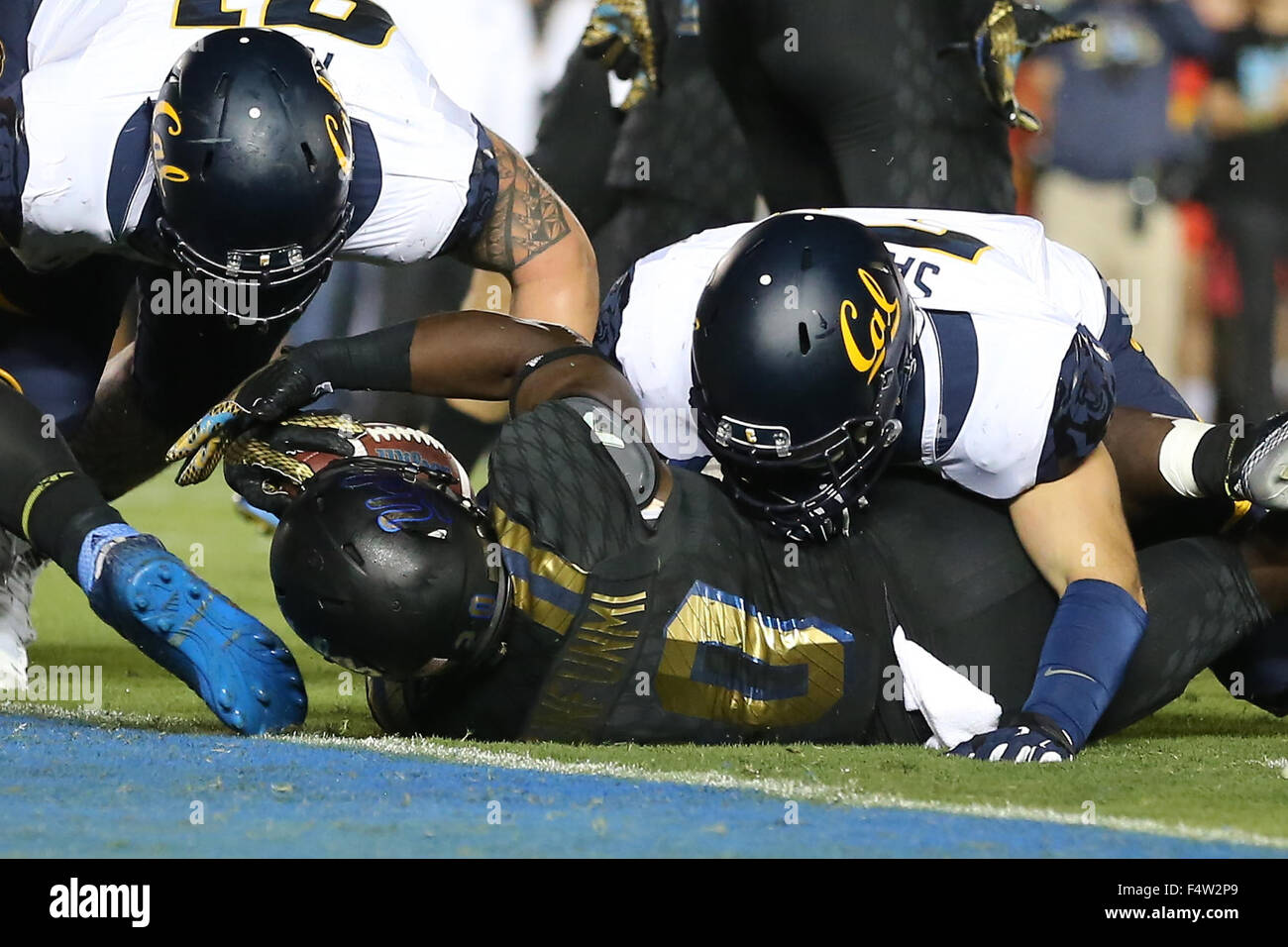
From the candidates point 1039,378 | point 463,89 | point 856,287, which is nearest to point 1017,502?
point 1039,378

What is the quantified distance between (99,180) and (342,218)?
48 centimetres

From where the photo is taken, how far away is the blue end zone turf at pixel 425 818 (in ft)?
8.02

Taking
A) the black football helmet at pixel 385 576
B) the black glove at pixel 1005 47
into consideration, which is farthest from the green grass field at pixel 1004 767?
the black glove at pixel 1005 47

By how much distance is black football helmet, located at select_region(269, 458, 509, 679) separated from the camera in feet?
9.78

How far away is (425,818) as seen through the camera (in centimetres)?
262

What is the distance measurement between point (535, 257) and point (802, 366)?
1.15 metres

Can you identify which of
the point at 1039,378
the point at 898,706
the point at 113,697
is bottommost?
the point at 113,697

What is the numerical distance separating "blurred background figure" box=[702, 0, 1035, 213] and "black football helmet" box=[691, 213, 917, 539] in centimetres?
161

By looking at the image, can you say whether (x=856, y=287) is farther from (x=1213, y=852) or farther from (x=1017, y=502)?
(x=1213, y=852)

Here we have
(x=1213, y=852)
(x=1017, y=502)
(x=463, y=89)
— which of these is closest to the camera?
(x=1213, y=852)

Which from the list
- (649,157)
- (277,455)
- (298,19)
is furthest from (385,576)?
(649,157)

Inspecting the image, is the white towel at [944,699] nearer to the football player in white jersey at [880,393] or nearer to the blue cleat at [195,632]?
the football player in white jersey at [880,393]

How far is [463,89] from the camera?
24.9ft

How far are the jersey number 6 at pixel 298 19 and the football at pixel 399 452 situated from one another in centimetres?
104
